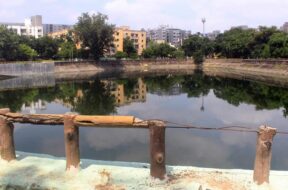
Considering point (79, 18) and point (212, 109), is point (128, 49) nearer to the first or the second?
point (79, 18)

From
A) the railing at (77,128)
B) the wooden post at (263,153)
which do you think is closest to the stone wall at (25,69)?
the railing at (77,128)

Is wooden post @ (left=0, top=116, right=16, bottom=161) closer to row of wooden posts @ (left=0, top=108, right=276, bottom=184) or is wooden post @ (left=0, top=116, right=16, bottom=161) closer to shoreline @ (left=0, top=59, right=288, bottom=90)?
row of wooden posts @ (left=0, top=108, right=276, bottom=184)

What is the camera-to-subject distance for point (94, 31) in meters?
63.0

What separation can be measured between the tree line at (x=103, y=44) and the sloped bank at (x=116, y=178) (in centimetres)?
5170

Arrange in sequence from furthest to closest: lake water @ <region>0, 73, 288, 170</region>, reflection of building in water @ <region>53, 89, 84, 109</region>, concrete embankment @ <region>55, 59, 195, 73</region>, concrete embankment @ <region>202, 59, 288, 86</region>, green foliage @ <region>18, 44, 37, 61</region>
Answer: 1. concrete embankment @ <region>55, 59, 195, 73</region>
2. green foliage @ <region>18, 44, 37, 61</region>
3. concrete embankment @ <region>202, 59, 288, 86</region>
4. reflection of building in water @ <region>53, 89, 84, 109</region>
5. lake water @ <region>0, 73, 288, 170</region>

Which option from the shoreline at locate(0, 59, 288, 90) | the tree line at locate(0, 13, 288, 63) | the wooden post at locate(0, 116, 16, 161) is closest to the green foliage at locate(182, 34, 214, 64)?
the tree line at locate(0, 13, 288, 63)

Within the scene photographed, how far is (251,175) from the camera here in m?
7.48

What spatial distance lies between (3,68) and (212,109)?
36308 mm

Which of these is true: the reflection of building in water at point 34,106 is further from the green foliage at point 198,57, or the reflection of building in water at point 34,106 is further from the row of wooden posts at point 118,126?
the green foliage at point 198,57

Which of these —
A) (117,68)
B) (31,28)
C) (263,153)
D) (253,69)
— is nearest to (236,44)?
(253,69)

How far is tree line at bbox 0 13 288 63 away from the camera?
57.7 m

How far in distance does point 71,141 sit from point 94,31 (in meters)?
57.5

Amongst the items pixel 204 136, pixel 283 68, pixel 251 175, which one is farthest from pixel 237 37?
pixel 251 175

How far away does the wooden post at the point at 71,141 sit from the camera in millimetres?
7445
